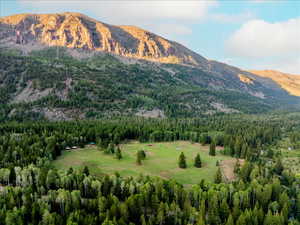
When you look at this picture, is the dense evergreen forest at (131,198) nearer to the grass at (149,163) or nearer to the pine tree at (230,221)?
the pine tree at (230,221)

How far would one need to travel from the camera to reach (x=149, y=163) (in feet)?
381

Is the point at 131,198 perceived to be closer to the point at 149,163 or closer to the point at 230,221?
the point at 230,221

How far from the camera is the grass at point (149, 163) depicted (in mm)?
103188

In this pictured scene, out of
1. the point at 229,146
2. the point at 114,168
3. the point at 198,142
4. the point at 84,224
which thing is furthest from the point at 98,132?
the point at 84,224

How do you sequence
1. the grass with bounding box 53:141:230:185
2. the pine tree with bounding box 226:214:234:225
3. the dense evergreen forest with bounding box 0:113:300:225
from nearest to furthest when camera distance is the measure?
the pine tree with bounding box 226:214:234:225
the dense evergreen forest with bounding box 0:113:300:225
the grass with bounding box 53:141:230:185

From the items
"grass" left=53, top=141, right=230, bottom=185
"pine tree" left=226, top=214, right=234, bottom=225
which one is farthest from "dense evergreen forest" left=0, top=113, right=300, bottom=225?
"grass" left=53, top=141, right=230, bottom=185

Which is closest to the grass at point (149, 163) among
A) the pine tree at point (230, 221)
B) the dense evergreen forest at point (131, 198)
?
the dense evergreen forest at point (131, 198)

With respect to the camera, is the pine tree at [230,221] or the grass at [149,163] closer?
the pine tree at [230,221]

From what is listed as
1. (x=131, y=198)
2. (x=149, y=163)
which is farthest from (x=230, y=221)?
(x=149, y=163)

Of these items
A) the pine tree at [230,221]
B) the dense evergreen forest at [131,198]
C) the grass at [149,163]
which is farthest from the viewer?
the grass at [149,163]

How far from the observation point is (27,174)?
82.9 m

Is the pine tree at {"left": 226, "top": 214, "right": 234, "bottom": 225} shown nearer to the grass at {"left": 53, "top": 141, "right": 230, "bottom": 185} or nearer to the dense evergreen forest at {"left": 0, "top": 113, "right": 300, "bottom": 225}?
the dense evergreen forest at {"left": 0, "top": 113, "right": 300, "bottom": 225}

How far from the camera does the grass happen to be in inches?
4063

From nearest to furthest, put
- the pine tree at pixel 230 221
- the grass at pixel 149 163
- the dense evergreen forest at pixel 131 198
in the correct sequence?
1. the pine tree at pixel 230 221
2. the dense evergreen forest at pixel 131 198
3. the grass at pixel 149 163
